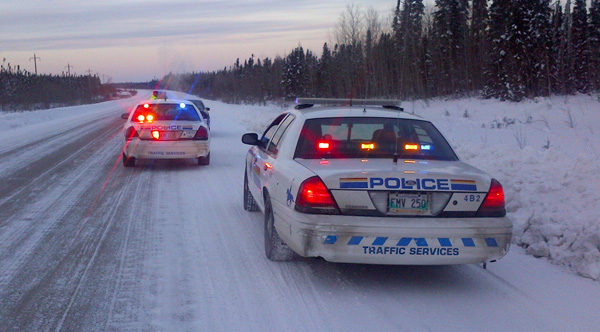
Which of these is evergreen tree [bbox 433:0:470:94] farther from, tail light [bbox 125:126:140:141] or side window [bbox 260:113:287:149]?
side window [bbox 260:113:287:149]

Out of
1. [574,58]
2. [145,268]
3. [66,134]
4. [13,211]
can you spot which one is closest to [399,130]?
[145,268]

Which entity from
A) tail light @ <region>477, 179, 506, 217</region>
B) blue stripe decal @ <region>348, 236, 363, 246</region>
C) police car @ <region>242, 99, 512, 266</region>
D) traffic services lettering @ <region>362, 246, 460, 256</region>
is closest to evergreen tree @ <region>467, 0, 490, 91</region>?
tail light @ <region>477, 179, 506, 217</region>

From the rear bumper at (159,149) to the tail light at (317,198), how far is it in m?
8.27

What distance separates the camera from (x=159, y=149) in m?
12.6

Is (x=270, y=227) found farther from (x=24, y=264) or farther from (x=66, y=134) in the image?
(x=66, y=134)

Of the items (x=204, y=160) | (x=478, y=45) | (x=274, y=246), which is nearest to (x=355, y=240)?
(x=274, y=246)

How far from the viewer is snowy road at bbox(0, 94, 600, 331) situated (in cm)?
426

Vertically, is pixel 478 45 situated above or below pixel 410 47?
below

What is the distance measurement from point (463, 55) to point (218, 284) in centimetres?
5831

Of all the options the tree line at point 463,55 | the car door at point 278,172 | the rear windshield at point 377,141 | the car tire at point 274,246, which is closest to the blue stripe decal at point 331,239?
the car door at point 278,172

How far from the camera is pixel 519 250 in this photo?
6305mm

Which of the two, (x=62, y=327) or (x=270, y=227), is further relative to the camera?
(x=270, y=227)

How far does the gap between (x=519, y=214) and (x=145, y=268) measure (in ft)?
14.2

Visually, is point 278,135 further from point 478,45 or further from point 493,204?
point 478,45
